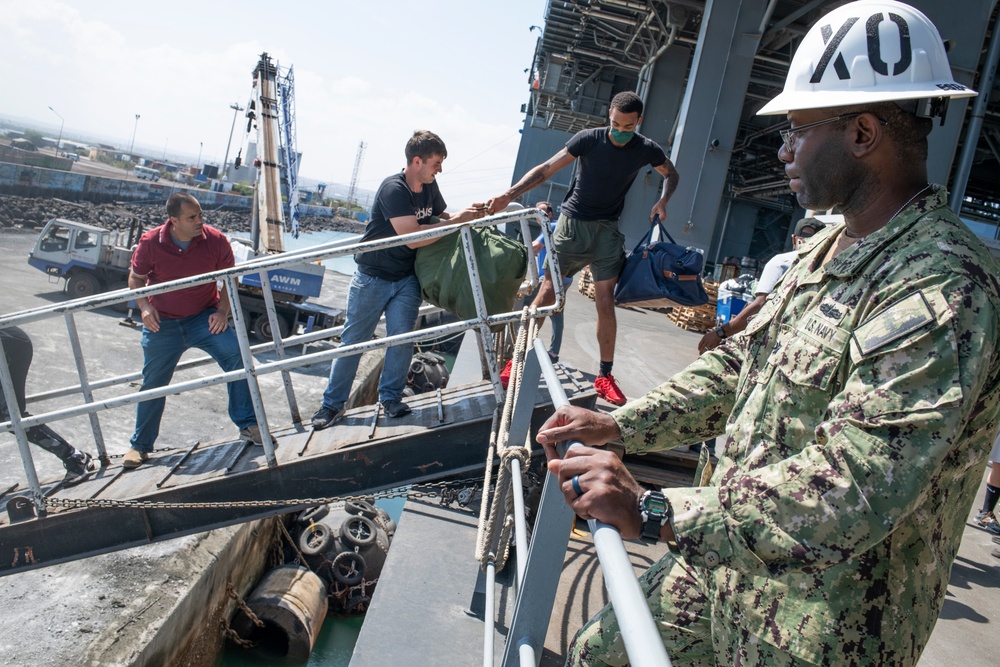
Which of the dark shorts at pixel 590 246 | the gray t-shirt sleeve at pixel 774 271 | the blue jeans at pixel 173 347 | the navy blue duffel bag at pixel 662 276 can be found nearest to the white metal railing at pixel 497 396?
the blue jeans at pixel 173 347

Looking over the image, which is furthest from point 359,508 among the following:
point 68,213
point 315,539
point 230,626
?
point 68,213

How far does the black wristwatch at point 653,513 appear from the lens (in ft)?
4.62

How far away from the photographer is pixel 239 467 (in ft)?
15.3

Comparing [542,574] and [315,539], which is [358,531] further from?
[542,574]

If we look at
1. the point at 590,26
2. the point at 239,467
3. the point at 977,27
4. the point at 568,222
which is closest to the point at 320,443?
the point at 239,467

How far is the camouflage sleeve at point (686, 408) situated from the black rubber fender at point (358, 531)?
284 inches

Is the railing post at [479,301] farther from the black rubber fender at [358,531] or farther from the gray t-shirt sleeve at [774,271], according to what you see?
the black rubber fender at [358,531]

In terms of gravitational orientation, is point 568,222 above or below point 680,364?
above

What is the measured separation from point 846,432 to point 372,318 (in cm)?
398

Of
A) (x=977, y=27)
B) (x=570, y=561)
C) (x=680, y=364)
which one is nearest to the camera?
(x=570, y=561)

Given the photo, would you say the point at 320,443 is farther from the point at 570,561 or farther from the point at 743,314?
the point at 743,314

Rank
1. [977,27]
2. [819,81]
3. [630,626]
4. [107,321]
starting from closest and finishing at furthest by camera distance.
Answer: [630,626], [819,81], [977,27], [107,321]

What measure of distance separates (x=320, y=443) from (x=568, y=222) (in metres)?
2.25

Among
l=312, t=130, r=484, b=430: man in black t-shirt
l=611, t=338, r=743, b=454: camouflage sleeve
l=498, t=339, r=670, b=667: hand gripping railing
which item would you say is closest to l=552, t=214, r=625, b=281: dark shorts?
l=312, t=130, r=484, b=430: man in black t-shirt
